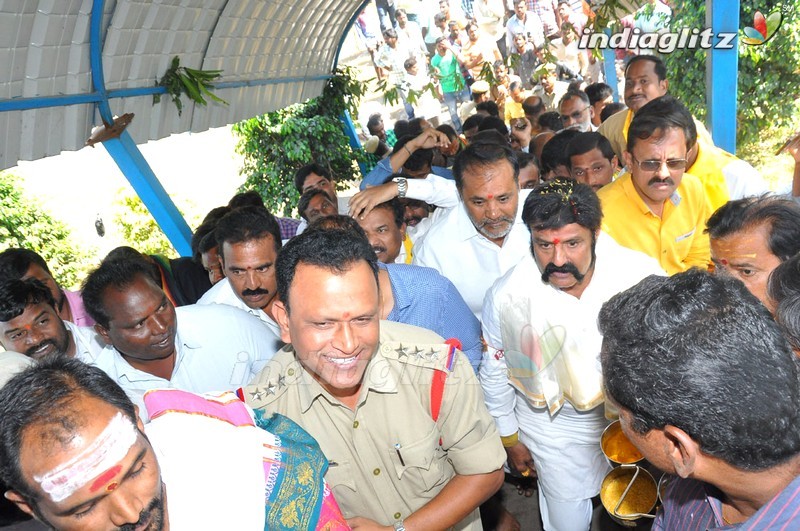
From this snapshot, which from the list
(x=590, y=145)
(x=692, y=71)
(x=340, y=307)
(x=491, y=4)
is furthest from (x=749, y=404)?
(x=491, y=4)

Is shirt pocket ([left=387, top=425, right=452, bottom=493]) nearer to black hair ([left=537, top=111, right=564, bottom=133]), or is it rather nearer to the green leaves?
the green leaves

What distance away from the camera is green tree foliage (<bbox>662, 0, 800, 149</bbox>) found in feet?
26.4

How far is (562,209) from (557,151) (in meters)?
2.12

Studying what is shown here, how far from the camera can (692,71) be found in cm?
870

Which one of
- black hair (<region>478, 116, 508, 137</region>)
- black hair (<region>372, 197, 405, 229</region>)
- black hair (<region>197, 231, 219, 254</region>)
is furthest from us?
black hair (<region>478, 116, 508, 137</region>)

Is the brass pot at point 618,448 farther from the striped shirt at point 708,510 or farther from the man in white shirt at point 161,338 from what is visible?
the man in white shirt at point 161,338

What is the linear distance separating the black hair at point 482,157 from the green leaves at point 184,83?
3174 millimetres

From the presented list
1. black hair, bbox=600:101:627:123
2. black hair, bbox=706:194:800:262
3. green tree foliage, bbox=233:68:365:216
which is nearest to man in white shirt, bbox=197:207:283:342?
black hair, bbox=706:194:800:262

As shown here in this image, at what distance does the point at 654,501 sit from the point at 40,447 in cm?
186

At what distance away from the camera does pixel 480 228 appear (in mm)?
3598

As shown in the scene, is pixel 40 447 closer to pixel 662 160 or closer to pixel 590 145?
pixel 662 160

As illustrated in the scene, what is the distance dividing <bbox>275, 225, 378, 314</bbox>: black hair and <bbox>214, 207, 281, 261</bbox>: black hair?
1.36 m

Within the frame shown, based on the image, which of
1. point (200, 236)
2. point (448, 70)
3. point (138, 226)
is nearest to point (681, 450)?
point (200, 236)

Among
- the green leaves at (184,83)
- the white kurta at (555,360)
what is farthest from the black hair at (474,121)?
the white kurta at (555,360)
